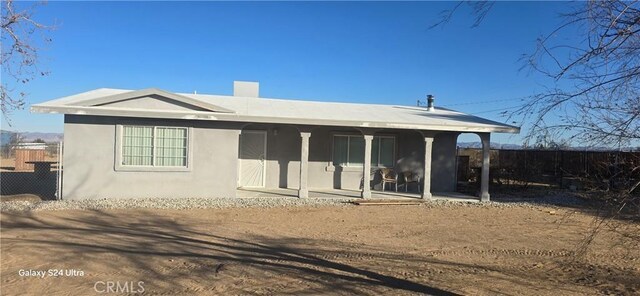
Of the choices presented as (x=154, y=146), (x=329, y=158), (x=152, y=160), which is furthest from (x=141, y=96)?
(x=329, y=158)

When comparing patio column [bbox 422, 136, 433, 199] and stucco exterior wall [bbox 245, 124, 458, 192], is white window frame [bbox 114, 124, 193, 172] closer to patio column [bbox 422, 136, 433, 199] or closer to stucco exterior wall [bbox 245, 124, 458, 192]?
stucco exterior wall [bbox 245, 124, 458, 192]

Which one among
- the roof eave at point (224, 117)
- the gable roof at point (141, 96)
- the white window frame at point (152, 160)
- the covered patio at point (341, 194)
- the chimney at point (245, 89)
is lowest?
the covered patio at point (341, 194)

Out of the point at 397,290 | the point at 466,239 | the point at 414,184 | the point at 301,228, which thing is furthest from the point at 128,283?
the point at 414,184

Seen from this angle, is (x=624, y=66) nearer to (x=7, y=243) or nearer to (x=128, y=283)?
(x=128, y=283)

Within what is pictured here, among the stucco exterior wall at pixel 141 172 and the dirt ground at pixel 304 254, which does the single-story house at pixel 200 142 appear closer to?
the stucco exterior wall at pixel 141 172

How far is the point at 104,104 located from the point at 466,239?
32.4 ft

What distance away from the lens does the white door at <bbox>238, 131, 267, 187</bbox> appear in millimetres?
16781

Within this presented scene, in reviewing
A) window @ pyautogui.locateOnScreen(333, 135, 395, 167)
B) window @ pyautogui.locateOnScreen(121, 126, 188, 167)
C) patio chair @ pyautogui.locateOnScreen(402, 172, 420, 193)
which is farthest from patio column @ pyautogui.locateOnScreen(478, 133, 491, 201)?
window @ pyautogui.locateOnScreen(121, 126, 188, 167)

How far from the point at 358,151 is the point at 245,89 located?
5.84m

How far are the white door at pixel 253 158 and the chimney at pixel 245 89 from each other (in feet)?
11.8

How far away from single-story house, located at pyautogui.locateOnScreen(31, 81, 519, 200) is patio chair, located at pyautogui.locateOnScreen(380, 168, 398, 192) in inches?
57.0

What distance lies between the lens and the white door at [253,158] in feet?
55.1

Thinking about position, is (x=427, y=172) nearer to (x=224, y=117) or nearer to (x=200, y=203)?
(x=224, y=117)

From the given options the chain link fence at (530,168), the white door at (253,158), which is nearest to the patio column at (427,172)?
the chain link fence at (530,168)
